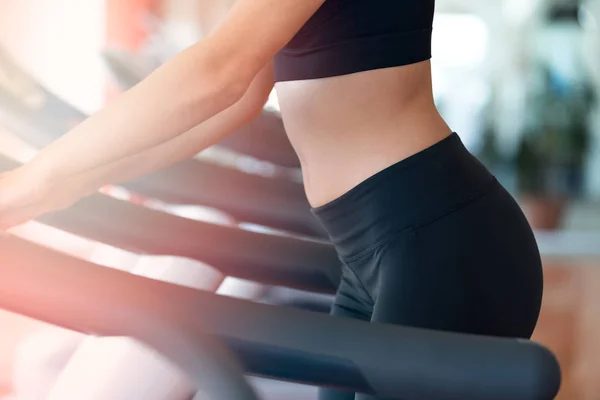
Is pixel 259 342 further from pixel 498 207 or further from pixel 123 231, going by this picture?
pixel 123 231

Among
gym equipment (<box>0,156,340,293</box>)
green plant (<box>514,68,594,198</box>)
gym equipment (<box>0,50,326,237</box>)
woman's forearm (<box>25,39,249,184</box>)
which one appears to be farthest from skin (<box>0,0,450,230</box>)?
green plant (<box>514,68,594,198</box>)

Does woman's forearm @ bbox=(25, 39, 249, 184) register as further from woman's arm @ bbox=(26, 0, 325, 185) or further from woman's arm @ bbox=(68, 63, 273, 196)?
woman's arm @ bbox=(68, 63, 273, 196)

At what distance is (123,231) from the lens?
3.67 ft

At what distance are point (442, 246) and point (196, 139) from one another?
1.34ft

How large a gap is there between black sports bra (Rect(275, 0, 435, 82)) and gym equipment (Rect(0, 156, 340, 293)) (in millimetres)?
298

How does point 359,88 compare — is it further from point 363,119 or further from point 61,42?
point 61,42

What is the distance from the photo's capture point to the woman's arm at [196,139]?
1026 millimetres

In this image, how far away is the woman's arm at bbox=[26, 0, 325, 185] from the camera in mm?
693

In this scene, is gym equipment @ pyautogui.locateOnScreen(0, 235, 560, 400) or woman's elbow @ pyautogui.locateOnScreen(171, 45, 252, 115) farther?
woman's elbow @ pyautogui.locateOnScreen(171, 45, 252, 115)

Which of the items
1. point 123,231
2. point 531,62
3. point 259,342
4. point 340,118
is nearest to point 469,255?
point 340,118

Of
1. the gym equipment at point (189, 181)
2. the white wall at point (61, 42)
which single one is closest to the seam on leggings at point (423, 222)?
the gym equipment at point (189, 181)

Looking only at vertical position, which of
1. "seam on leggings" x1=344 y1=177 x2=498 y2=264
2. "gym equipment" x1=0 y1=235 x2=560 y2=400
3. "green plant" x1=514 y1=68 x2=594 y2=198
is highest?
"green plant" x1=514 y1=68 x2=594 y2=198

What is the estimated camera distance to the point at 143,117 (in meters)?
0.69

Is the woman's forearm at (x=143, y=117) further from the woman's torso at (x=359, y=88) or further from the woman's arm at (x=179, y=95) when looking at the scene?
the woman's torso at (x=359, y=88)
